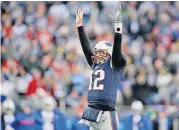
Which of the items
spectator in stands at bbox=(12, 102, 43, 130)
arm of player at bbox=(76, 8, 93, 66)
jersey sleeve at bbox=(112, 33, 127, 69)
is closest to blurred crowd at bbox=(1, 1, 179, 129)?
spectator in stands at bbox=(12, 102, 43, 130)

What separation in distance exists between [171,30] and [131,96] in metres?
2.59

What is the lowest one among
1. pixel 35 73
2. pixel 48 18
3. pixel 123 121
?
pixel 123 121

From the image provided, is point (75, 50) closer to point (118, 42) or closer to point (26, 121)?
point (26, 121)

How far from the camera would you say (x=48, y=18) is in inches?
655

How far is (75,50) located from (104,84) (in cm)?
722

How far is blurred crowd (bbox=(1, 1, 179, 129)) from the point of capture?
562 inches

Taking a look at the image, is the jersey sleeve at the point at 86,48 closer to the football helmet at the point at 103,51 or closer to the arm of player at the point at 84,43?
the arm of player at the point at 84,43

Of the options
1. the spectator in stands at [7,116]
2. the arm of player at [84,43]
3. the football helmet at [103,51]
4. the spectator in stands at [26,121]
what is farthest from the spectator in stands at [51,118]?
the football helmet at [103,51]

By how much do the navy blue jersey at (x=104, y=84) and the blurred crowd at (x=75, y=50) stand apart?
15.8ft

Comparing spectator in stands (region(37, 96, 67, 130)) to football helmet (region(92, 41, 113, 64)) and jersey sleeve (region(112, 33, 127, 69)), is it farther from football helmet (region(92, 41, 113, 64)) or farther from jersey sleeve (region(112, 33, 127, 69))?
jersey sleeve (region(112, 33, 127, 69))

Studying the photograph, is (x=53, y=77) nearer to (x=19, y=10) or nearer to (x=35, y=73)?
(x=35, y=73)

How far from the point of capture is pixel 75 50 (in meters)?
15.6

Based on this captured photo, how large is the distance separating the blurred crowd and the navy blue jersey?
190 inches

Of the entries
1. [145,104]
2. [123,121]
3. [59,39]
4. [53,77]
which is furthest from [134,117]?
[59,39]
